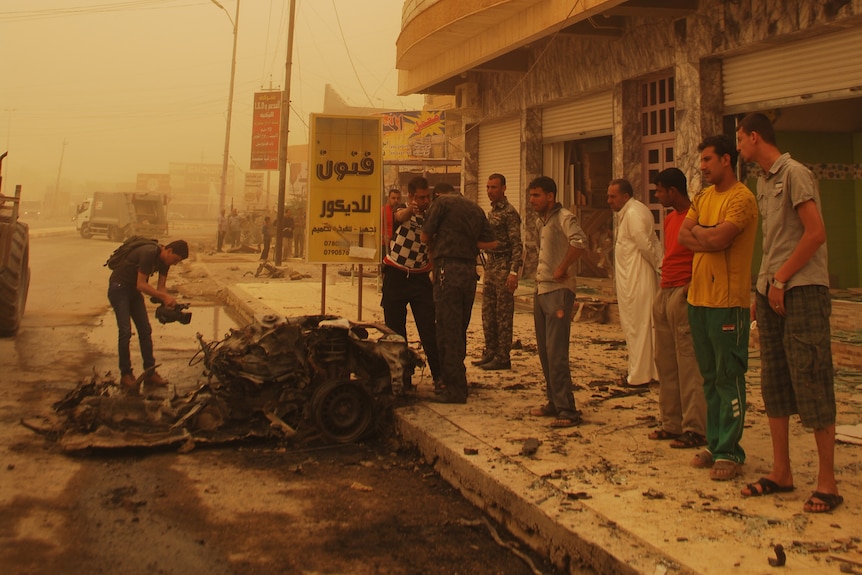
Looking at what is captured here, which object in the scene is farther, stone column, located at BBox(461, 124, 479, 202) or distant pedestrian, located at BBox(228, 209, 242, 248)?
distant pedestrian, located at BBox(228, 209, 242, 248)

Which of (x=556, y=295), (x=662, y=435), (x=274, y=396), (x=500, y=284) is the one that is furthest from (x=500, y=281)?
(x=662, y=435)

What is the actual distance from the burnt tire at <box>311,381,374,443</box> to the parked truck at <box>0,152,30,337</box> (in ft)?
18.3

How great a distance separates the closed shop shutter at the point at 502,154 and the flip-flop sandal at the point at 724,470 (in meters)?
11.6

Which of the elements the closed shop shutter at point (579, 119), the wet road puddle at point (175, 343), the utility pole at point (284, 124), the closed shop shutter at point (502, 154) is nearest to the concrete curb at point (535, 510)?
the wet road puddle at point (175, 343)

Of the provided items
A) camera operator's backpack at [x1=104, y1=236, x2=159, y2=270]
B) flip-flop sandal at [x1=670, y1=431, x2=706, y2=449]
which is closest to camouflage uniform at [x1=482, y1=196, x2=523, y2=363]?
→ flip-flop sandal at [x1=670, y1=431, x2=706, y2=449]

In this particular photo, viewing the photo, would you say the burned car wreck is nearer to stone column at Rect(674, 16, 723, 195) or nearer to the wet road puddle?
the wet road puddle

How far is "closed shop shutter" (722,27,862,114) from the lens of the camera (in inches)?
334

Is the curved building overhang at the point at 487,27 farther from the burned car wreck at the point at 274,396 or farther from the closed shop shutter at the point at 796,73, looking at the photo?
the burned car wreck at the point at 274,396

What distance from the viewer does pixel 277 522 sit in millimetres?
4141

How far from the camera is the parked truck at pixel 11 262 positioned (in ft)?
30.7

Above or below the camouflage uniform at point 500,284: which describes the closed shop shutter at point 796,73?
above

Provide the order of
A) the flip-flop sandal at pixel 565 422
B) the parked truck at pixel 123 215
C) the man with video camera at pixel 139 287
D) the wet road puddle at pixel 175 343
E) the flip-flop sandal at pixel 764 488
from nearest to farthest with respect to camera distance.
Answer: the flip-flop sandal at pixel 764 488
the flip-flop sandal at pixel 565 422
the man with video camera at pixel 139 287
the wet road puddle at pixel 175 343
the parked truck at pixel 123 215

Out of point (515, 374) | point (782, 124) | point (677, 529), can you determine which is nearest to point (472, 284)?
point (515, 374)

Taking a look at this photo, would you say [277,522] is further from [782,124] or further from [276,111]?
[276,111]
